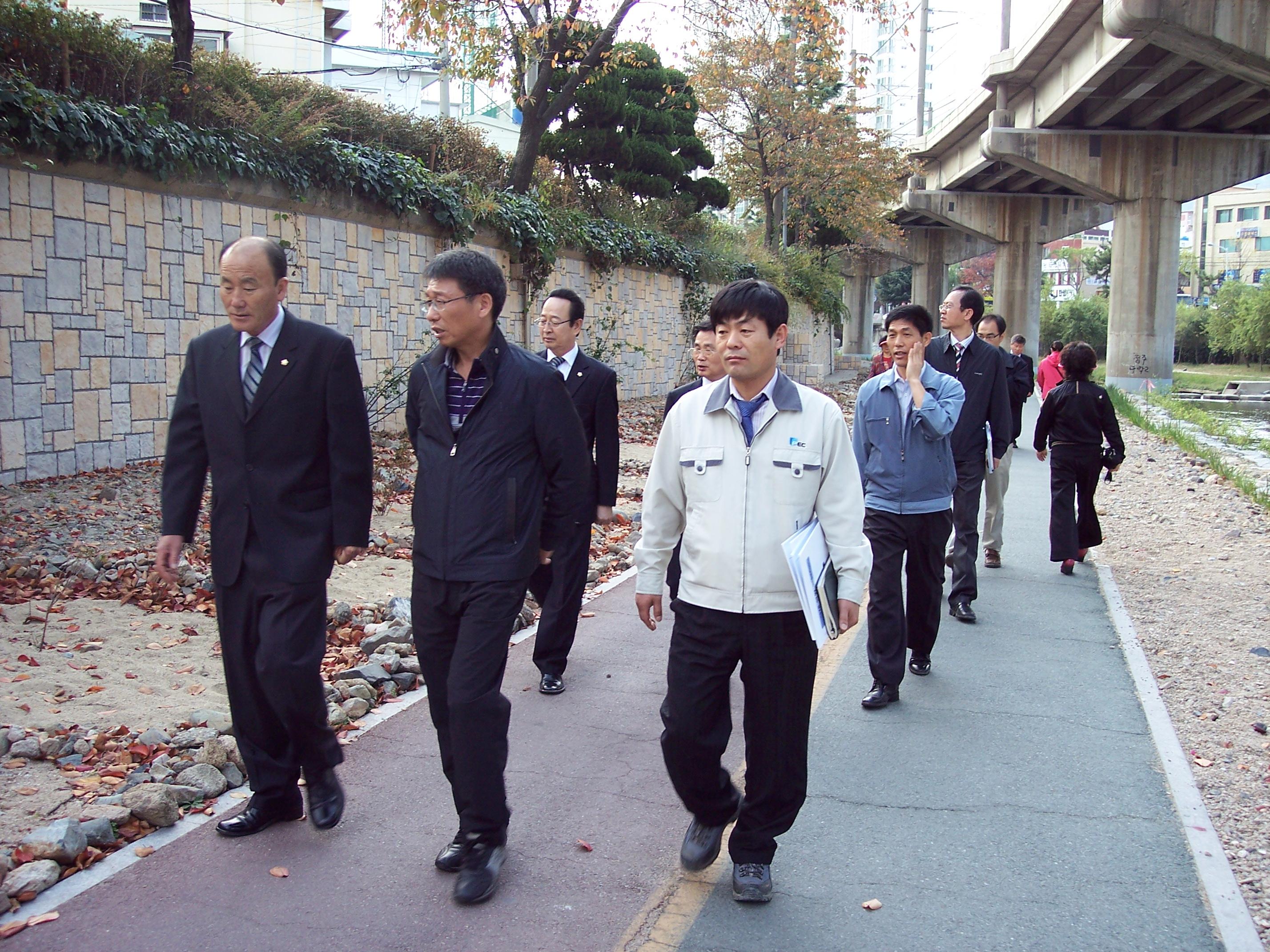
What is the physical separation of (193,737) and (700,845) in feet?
8.11

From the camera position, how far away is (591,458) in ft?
18.9

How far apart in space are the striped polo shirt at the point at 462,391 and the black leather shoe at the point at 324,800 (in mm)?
1447

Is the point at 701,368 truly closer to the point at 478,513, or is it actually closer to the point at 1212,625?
the point at 478,513

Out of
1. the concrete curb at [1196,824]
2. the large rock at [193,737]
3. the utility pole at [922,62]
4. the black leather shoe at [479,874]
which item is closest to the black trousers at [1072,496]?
the concrete curb at [1196,824]

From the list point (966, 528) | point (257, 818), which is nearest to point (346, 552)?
point (257, 818)

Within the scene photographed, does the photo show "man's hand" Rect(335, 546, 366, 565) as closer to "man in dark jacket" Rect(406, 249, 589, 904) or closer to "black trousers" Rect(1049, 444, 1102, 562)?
"man in dark jacket" Rect(406, 249, 589, 904)

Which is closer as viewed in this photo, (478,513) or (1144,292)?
(478,513)

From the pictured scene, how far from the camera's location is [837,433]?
→ 3703 millimetres

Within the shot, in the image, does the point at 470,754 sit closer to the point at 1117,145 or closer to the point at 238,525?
the point at 238,525

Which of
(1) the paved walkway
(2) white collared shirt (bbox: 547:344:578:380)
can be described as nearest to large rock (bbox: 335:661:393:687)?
(1) the paved walkway

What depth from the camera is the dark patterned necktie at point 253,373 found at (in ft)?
13.3

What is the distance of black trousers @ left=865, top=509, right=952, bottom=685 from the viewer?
5773 mm

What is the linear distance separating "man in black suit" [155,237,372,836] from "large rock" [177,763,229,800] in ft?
1.33

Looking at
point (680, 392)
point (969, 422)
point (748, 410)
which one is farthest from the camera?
point (969, 422)
